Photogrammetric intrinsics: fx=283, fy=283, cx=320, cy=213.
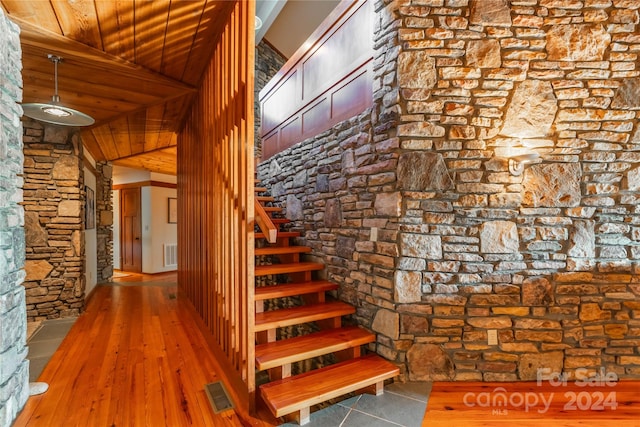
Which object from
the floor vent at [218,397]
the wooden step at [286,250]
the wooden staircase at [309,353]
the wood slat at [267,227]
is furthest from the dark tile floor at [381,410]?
the wooden step at [286,250]

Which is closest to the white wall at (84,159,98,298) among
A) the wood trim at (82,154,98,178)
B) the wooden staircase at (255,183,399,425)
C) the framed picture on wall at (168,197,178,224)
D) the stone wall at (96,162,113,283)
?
the wood trim at (82,154,98,178)

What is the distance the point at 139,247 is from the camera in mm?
6414

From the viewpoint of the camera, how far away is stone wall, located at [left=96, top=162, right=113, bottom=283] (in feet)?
16.7

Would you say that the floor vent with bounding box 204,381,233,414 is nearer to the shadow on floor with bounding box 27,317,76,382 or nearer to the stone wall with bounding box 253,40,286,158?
the shadow on floor with bounding box 27,317,76,382

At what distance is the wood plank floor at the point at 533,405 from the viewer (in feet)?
5.60

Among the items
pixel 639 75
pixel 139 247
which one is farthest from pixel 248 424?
pixel 139 247

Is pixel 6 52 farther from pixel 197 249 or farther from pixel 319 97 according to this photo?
pixel 319 97

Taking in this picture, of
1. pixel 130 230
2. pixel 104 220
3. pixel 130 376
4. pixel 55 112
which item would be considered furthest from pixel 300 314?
pixel 130 230

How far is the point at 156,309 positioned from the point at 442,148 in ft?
12.4

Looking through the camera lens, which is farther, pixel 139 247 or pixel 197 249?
pixel 139 247

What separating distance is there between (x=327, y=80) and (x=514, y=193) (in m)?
2.14

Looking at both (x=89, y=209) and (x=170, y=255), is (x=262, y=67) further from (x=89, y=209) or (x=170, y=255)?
(x=170, y=255)

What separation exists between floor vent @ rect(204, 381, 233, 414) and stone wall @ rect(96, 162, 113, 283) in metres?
4.35

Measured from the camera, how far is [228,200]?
2113 mm
